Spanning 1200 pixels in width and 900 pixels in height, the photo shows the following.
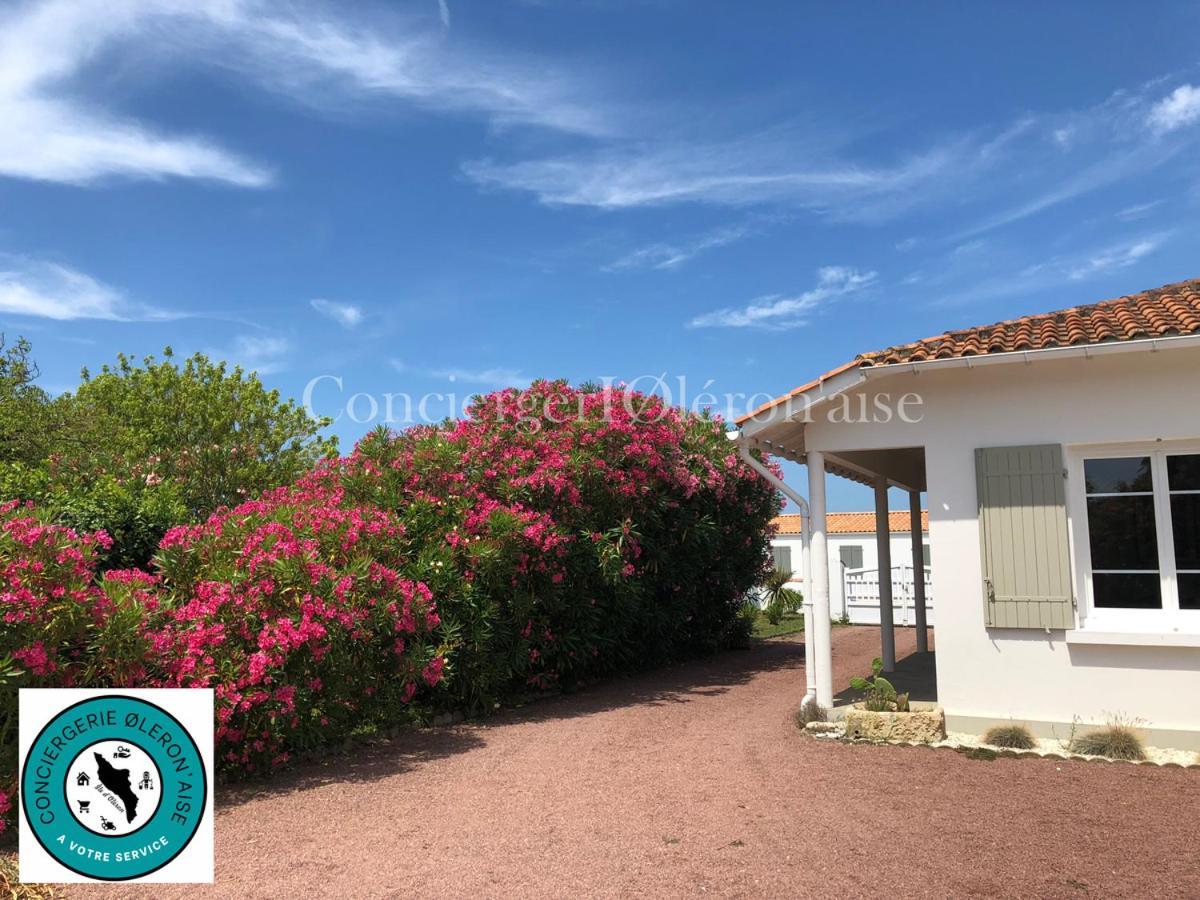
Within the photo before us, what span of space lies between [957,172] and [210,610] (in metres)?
10.5

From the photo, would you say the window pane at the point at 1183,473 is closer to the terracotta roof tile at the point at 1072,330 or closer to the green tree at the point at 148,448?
the terracotta roof tile at the point at 1072,330

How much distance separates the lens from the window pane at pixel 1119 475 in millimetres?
7191

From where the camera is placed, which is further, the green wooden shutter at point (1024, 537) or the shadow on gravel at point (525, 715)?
the green wooden shutter at point (1024, 537)

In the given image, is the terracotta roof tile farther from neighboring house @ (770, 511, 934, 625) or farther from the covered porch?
neighboring house @ (770, 511, 934, 625)

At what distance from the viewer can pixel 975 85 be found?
9.99 metres

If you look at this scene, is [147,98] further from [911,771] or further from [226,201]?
[911,771]

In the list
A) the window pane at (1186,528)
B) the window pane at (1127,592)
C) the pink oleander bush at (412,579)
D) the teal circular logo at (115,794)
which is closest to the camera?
the teal circular logo at (115,794)

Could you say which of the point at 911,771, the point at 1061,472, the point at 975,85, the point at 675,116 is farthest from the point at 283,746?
the point at 975,85

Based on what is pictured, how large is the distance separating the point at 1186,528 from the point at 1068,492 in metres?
0.93

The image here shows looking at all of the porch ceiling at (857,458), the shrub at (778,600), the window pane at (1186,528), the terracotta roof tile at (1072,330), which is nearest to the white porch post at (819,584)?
the porch ceiling at (857,458)

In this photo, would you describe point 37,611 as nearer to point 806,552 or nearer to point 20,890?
point 20,890

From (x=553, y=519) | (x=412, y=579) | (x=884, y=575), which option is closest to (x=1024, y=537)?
(x=884, y=575)

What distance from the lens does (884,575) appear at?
11.2 metres

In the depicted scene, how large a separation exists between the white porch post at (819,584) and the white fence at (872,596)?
44.5ft
